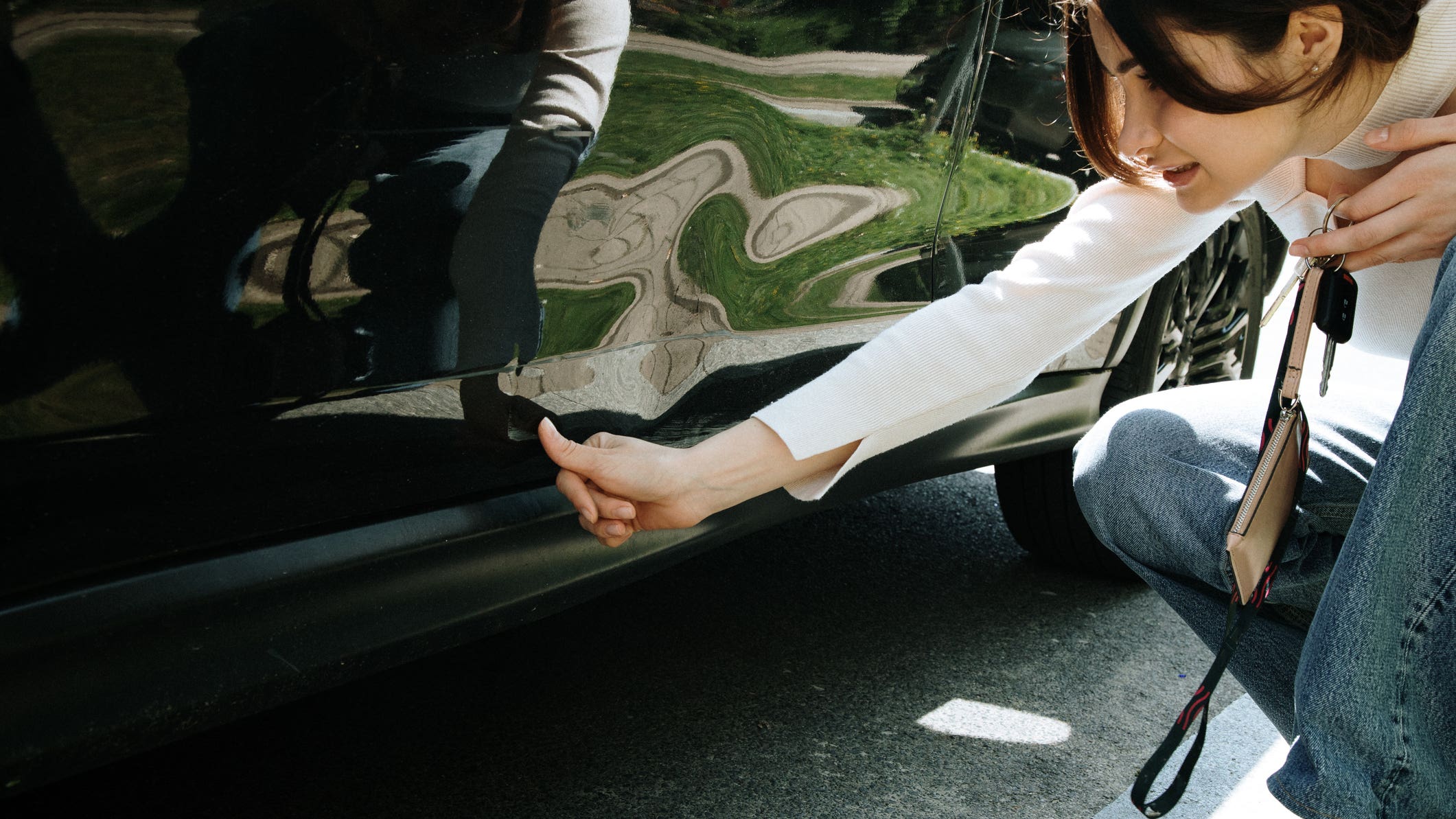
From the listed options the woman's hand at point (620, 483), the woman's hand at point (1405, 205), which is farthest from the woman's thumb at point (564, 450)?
the woman's hand at point (1405, 205)

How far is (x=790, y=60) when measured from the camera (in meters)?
1.28

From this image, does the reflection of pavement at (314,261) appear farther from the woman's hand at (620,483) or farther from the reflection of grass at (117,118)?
the woman's hand at (620,483)

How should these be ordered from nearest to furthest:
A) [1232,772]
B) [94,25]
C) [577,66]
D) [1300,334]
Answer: [94,25]
[577,66]
[1300,334]
[1232,772]

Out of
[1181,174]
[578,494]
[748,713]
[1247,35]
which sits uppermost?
[1247,35]

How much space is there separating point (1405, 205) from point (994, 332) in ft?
1.41

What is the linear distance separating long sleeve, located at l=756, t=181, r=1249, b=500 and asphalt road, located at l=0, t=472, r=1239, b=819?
448mm

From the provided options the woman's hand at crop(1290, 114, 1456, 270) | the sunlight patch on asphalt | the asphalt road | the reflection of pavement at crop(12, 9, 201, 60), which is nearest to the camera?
the reflection of pavement at crop(12, 9, 201, 60)

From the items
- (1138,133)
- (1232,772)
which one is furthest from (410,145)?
(1232,772)

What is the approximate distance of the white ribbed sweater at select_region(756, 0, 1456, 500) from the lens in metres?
1.32

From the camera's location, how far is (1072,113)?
1.34 m

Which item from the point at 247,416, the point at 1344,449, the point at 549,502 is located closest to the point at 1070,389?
the point at 1344,449

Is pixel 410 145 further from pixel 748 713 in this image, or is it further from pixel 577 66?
pixel 748 713

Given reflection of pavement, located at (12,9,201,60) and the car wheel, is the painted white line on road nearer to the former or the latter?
the car wheel

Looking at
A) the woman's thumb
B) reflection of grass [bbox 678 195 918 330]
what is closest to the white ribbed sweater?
reflection of grass [bbox 678 195 918 330]
